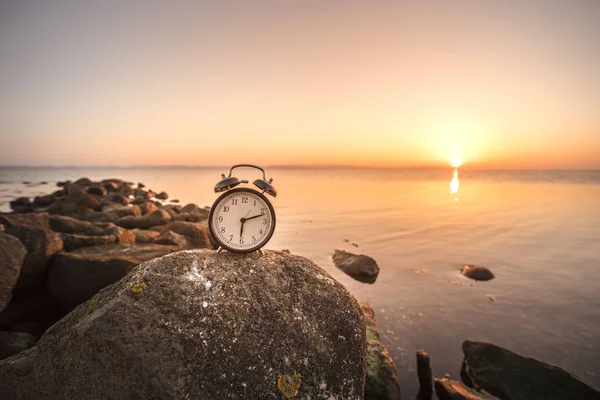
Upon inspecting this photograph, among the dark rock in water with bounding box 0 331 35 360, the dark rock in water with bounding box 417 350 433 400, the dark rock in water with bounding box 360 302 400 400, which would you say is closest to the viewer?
the dark rock in water with bounding box 360 302 400 400

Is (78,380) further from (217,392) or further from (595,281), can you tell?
(595,281)

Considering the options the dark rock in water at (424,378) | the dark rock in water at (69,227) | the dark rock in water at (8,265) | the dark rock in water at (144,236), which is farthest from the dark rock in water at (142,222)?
the dark rock in water at (424,378)

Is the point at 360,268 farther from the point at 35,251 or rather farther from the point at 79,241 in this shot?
the point at 35,251

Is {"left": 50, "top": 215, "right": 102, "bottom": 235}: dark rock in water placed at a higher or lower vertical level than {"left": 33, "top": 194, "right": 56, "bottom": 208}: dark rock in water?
higher

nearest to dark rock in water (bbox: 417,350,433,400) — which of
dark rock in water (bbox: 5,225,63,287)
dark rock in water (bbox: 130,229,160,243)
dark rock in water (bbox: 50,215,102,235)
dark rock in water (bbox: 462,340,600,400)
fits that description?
dark rock in water (bbox: 462,340,600,400)

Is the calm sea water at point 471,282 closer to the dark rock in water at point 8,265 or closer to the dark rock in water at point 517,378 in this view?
the dark rock in water at point 517,378

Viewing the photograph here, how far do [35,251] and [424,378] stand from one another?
10253 mm

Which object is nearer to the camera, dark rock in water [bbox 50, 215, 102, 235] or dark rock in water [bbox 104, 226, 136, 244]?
dark rock in water [bbox 104, 226, 136, 244]

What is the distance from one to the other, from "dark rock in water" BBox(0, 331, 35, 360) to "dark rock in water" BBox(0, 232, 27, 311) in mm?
870

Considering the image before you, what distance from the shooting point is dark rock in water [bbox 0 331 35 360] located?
564 cm

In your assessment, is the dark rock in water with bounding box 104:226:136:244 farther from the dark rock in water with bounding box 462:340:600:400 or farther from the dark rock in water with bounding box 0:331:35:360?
the dark rock in water with bounding box 462:340:600:400

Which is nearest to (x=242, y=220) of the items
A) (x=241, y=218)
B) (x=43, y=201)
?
(x=241, y=218)

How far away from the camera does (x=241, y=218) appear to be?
3896 mm

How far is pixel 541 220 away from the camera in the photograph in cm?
2238
